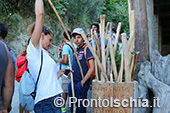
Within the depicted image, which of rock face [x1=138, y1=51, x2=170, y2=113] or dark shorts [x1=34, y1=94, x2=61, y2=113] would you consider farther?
rock face [x1=138, y1=51, x2=170, y2=113]

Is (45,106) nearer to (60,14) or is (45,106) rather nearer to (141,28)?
(141,28)

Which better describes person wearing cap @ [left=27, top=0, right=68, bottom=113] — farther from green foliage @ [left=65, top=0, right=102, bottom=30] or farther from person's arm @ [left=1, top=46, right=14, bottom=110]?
green foliage @ [left=65, top=0, right=102, bottom=30]

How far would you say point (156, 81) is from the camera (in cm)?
334

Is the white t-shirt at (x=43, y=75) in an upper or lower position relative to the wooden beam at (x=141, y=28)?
lower

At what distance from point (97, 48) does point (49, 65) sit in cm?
57

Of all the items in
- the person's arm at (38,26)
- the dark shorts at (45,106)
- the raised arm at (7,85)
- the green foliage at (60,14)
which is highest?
the green foliage at (60,14)

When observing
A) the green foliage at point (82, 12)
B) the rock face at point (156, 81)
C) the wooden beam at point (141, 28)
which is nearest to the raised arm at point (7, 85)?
the rock face at point (156, 81)

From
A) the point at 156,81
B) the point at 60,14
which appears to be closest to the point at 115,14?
the point at 60,14

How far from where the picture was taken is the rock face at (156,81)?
304cm

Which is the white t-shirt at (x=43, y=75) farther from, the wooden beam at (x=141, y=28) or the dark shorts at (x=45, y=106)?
the wooden beam at (x=141, y=28)

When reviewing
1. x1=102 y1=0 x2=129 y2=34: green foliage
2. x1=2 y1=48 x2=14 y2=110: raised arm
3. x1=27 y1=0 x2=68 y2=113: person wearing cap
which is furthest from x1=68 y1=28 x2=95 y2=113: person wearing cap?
x1=102 y1=0 x2=129 y2=34: green foliage

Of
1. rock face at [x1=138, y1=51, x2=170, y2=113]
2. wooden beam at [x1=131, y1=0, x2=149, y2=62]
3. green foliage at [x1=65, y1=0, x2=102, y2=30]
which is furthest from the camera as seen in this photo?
green foliage at [x1=65, y1=0, x2=102, y2=30]

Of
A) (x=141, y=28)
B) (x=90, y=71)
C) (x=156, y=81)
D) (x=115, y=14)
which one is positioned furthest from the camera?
(x=115, y=14)

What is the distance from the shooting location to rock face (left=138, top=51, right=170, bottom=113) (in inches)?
120
